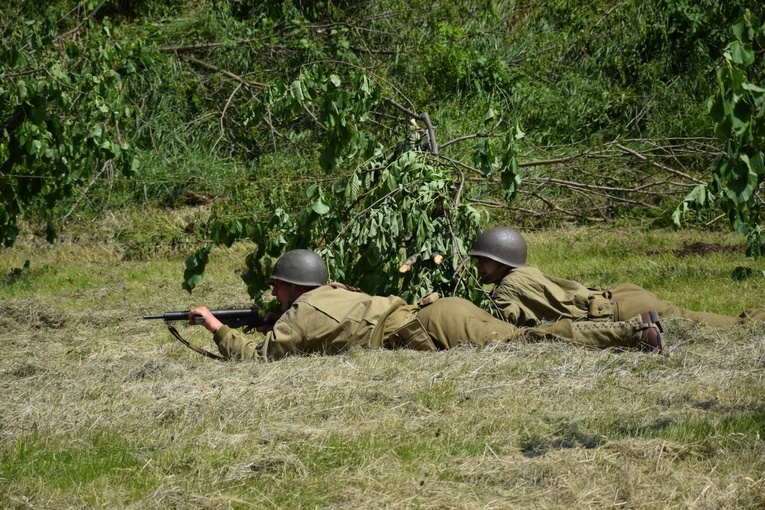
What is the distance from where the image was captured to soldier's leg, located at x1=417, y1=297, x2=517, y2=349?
7023 mm

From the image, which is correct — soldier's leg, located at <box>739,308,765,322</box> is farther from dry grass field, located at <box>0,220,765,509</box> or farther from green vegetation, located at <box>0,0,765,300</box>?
green vegetation, located at <box>0,0,765,300</box>

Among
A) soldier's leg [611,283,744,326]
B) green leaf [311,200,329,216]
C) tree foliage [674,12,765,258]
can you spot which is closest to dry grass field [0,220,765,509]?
soldier's leg [611,283,744,326]

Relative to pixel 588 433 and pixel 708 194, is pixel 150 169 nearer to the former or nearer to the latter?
pixel 708 194

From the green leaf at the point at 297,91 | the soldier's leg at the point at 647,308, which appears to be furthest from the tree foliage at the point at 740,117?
the green leaf at the point at 297,91

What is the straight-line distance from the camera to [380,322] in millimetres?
7066

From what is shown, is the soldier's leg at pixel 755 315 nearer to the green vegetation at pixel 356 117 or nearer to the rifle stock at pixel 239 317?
the green vegetation at pixel 356 117

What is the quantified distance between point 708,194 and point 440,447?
4124 millimetres

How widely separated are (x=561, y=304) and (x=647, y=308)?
1.86ft

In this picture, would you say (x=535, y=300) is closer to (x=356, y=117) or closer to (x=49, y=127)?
(x=356, y=117)

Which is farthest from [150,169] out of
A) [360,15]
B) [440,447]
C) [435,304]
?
[440,447]

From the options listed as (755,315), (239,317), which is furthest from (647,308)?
(239,317)

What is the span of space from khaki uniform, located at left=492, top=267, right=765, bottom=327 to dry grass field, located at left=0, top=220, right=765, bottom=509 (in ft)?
1.15

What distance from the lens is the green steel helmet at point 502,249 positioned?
789 cm

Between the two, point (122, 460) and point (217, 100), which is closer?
point (122, 460)
